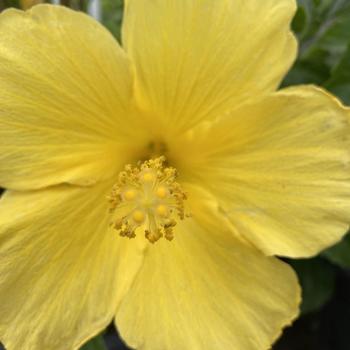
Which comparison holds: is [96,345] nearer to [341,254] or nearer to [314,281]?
[341,254]

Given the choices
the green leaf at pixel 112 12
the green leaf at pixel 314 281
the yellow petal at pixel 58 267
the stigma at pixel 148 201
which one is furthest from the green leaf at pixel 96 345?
the green leaf at pixel 112 12

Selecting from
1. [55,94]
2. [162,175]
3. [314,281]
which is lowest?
[314,281]

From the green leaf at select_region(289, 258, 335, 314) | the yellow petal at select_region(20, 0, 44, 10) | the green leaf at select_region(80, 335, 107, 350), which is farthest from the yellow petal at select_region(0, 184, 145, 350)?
the green leaf at select_region(289, 258, 335, 314)

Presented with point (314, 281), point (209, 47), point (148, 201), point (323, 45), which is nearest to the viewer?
point (209, 47)

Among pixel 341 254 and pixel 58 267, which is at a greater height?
pixel 58 267

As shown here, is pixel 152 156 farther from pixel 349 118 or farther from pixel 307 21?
pixel 307 21

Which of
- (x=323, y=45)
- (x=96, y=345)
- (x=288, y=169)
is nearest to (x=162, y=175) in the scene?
(x=288, y=169)

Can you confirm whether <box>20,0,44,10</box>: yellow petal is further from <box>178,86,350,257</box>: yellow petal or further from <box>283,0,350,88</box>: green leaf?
<box>283,0,350,88</box>: green leaf

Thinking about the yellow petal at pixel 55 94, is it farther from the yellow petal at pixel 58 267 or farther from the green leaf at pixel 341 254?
the green leaf at pixel 341 254

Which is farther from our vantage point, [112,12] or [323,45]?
[112,12]

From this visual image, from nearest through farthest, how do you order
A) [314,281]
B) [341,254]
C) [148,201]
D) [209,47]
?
[209,47]
[148,201]
[341,254]
[314,281]
